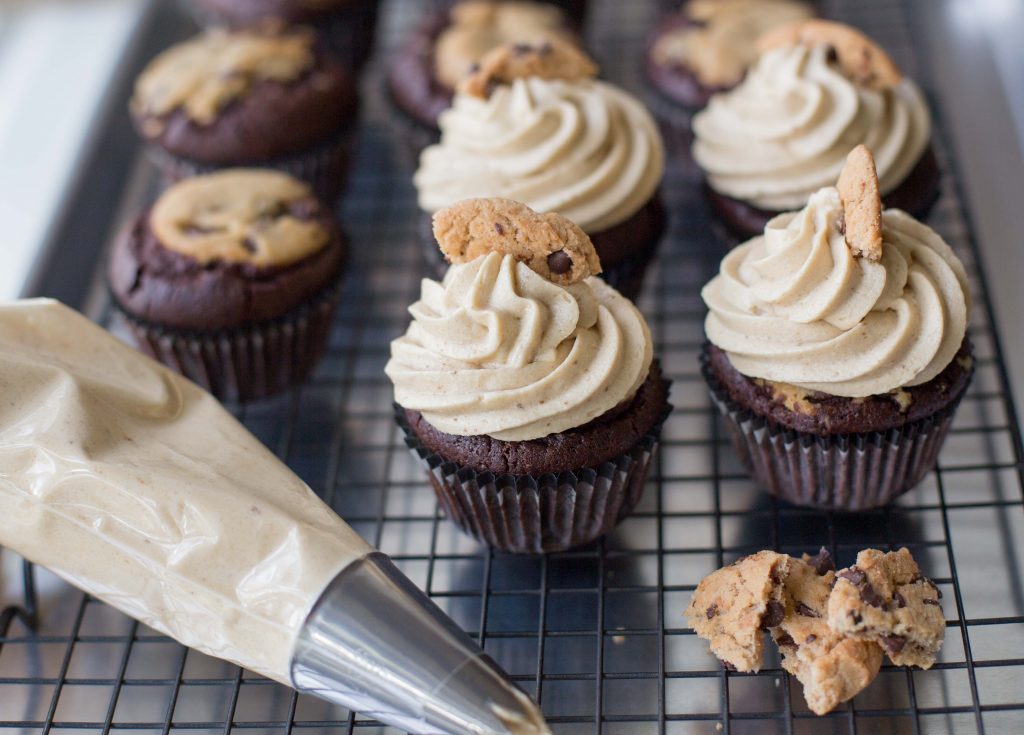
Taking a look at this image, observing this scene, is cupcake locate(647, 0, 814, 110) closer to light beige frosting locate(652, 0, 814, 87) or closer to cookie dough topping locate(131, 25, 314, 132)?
light beige frosting locate(652, 0, 814, 87)

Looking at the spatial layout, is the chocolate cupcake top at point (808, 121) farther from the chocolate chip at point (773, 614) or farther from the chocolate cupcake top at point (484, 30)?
the chocolate chip at point (773, 614)

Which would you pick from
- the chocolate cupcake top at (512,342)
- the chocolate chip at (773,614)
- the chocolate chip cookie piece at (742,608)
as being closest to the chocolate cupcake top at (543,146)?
the chocolate cupcake top at (512,342)

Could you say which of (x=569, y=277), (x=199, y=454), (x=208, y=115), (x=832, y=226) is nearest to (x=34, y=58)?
(x=208, y=115)

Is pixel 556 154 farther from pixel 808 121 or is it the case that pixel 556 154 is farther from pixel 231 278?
pixel 231 278

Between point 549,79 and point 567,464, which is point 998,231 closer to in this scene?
point 549,79

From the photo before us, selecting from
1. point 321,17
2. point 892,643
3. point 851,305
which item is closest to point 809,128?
point 851,305

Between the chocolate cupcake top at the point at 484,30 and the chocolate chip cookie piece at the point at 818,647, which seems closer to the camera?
the chocolate chip cookie piece at the point at 818,647
